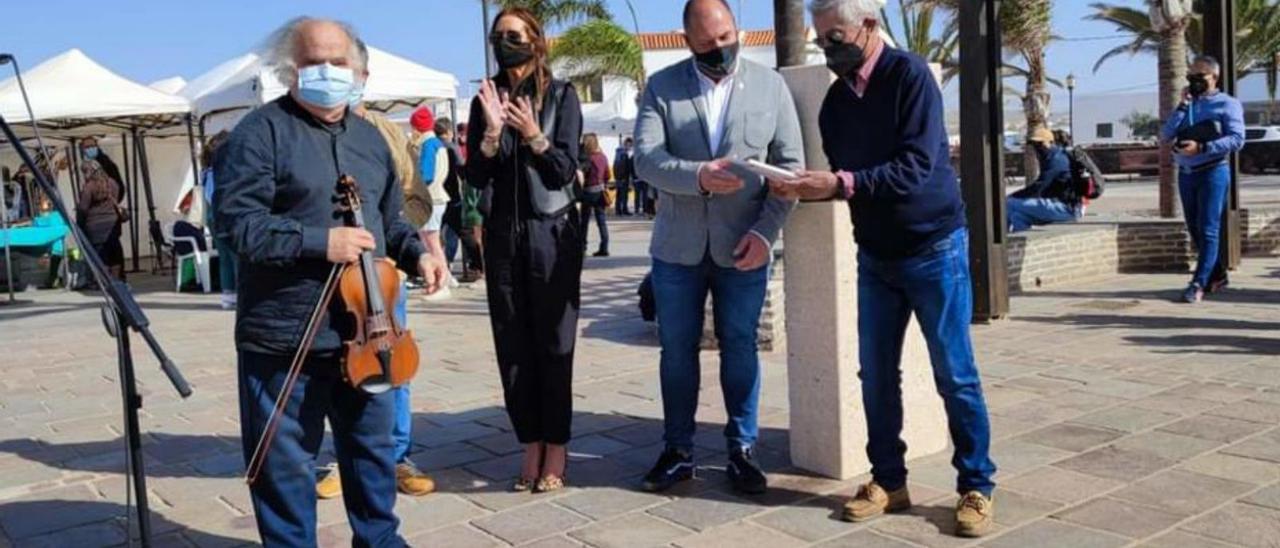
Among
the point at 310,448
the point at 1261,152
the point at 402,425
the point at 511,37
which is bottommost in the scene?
the point at 402,425

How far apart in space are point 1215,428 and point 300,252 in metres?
3.77

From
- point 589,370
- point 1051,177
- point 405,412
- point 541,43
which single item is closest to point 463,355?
point 589,370

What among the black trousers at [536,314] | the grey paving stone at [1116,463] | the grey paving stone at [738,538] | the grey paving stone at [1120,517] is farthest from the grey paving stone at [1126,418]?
the black trousers at [536,314]

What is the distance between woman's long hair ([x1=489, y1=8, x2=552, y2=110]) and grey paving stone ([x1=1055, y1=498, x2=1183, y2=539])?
2335mm

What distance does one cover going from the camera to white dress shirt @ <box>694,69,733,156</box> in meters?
4.03

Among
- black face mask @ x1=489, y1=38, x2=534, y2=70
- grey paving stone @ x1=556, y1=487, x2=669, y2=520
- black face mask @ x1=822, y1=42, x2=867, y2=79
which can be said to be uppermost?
black face mask @ x1=489, y1=38, x2=534, y2=70

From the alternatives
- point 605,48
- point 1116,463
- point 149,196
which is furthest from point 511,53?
point 605,48

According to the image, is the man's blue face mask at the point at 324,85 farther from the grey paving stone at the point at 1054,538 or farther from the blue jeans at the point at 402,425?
the grey paving stone at the point at 1054,538

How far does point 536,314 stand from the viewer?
4219mm

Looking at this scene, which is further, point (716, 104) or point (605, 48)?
point (605, 48)

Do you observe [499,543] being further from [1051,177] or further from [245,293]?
[1051,177]

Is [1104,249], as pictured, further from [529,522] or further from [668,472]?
[529,522]

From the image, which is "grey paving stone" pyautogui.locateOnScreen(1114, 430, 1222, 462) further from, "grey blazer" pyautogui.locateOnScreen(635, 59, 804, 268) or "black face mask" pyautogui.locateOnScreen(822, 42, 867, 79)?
"black face mask" pyautogui.locateOnScreen(822, 42, 867, 79)

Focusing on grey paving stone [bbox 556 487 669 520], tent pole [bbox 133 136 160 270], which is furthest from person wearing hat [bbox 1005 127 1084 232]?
tent pole [bbox 133 136 160 270]
